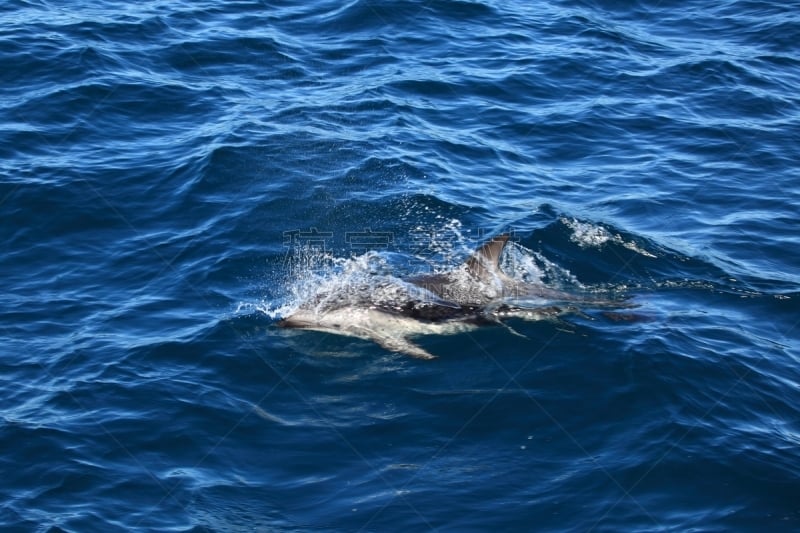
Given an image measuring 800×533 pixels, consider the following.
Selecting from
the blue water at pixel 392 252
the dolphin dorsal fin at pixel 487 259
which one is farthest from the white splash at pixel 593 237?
the dolphin dorsal fin at pixel 487 259

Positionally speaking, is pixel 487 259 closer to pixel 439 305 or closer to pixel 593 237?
pixel 439 305

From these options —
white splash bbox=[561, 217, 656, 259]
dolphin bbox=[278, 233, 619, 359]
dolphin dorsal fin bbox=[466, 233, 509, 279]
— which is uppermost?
dolphin dorsal fin bbox=[466, 233, 509, 279]

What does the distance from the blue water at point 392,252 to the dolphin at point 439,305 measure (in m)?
0.26

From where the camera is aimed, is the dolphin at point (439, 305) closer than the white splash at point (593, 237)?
Yes

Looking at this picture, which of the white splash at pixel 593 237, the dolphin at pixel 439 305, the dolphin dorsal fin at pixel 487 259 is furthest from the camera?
the white splash at pixel 593 237

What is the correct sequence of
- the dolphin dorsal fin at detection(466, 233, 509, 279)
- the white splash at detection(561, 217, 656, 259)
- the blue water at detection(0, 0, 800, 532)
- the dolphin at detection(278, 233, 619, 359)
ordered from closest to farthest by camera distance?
the blue water at detection(0, 0, 800, 532) → the dolphin at detection(278, 233, 619, 359) → the dolphin dorsal fin at detection(466, 233, 509, 279) → the white splash at detection(561, 217, 656, 259)

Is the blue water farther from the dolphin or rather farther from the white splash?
the dolphin

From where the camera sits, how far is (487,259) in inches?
547

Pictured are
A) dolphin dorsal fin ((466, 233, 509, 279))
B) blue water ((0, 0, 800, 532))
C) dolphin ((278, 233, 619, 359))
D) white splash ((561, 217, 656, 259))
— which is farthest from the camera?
white splash ((561, 217, 656, 259))

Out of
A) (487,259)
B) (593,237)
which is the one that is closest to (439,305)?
(487,259)

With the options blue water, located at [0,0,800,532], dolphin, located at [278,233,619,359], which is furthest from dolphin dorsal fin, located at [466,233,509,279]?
blue water, located at [0,0,800,532]

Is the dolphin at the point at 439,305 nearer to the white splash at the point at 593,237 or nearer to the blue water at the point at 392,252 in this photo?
the blue water at the point at 392,252

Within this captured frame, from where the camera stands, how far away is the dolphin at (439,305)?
13.5 meters

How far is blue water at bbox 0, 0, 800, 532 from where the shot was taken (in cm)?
1057
